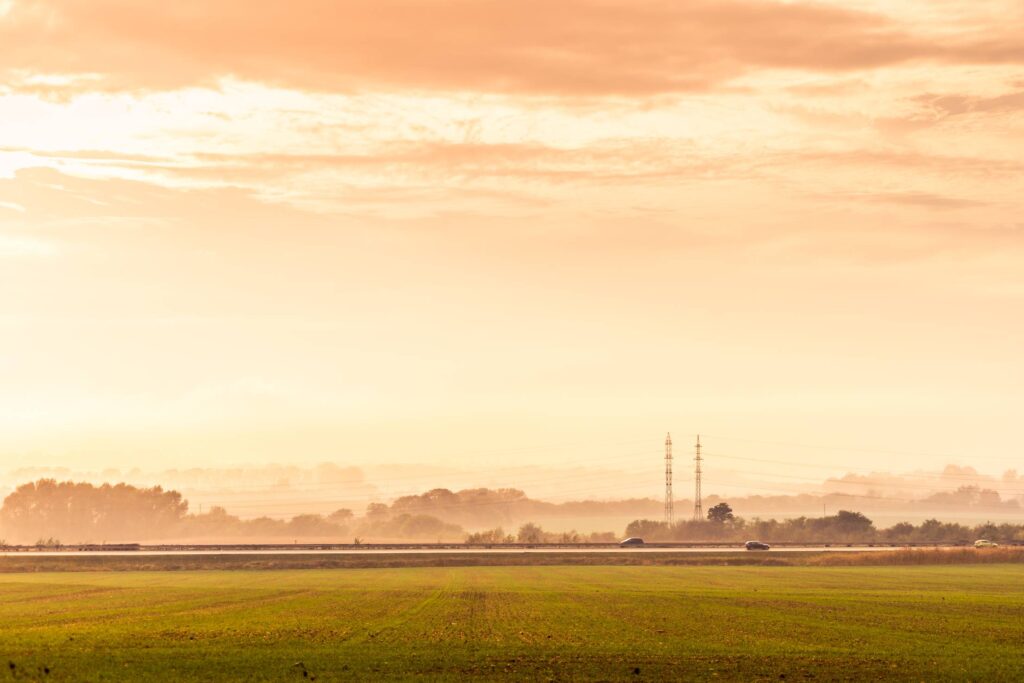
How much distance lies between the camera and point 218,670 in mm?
47062

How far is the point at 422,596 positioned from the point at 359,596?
15.8 feet

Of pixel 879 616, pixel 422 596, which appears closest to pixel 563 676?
pixel 879 616

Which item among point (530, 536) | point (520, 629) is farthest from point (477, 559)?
point (520, 629)

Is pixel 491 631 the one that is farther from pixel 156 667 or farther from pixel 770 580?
pixel 770 580

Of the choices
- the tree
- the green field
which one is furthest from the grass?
the tree

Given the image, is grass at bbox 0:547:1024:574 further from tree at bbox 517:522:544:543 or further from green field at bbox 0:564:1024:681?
tree at bbox 517:522:544:543

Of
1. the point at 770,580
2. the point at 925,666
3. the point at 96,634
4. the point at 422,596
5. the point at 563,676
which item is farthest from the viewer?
the point at 770,580

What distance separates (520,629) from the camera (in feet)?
201

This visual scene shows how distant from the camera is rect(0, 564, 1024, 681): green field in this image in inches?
1869

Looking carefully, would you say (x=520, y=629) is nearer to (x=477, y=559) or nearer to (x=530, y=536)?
(x=477, y=559)

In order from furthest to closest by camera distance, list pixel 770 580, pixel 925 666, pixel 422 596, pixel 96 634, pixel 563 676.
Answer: pixel 770 580, pixel 422 596, pixel 96 634, pixel 925 666, pixel 563 676

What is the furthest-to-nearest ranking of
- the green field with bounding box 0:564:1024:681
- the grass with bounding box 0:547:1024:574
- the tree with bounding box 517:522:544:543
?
the tree with bounding box 517:522:544:543 → the grass with bounding box 0:547:1024:574 → the green field with bounding box 0:564:1024:681

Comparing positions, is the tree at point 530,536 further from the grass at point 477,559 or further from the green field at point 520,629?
the green field at point 520,629

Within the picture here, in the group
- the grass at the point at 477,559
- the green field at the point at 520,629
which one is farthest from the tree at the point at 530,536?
the green field at the point at 520,629
